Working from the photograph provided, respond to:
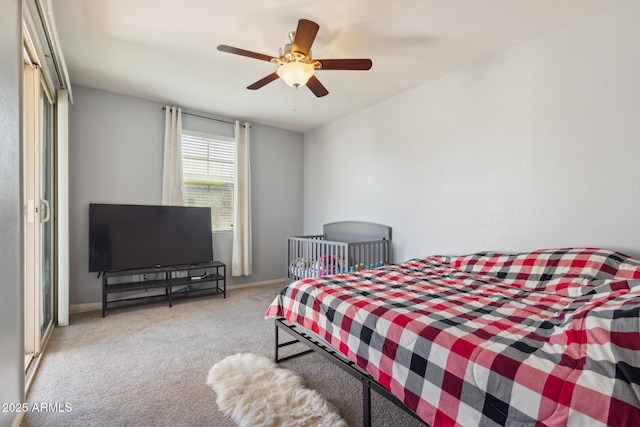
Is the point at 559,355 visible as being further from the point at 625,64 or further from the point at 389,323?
the point at 625,64

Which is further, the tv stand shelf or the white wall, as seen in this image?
the tv stand shelf

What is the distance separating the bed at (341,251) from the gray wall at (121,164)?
0.96 meters

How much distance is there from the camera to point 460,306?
1.56 m

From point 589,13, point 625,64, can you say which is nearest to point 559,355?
point 625,64

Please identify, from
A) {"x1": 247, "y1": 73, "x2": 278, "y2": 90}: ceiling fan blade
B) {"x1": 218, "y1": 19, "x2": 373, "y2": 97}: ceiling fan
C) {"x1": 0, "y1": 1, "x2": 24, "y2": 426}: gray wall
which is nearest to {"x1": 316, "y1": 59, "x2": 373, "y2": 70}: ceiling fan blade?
{"x1": 218, "y1": 19, "x2": 373, "y2": 97}: ceiling fan

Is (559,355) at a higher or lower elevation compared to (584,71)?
lower

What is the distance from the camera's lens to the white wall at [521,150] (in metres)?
1.97

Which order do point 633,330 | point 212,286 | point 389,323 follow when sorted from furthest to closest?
point 212,286 < point 389,323 < point 633,330

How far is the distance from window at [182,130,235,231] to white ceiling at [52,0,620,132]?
857 millimetres

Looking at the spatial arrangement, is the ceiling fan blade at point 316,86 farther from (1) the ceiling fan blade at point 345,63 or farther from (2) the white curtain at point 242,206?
(2) the white curtain at point 242,206

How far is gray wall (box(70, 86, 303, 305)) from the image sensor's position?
3355 mm

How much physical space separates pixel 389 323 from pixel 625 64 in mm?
2313

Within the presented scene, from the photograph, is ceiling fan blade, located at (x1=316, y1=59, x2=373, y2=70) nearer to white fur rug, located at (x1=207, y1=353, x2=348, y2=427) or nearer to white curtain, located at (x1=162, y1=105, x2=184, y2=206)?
white fur rug, located at (x1=207, y1=353, x2=348, y2=427)

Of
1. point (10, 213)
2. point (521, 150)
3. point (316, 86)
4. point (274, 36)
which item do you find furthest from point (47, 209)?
point (521, 150)
